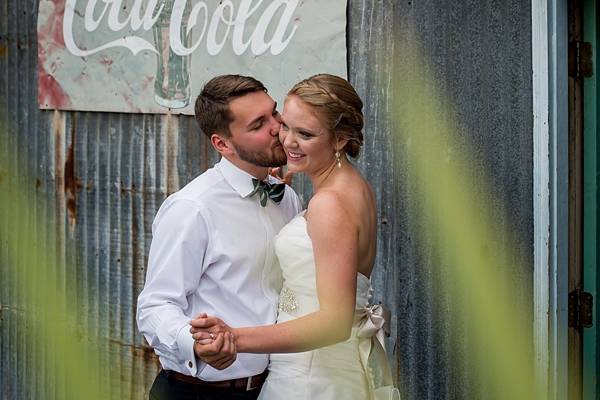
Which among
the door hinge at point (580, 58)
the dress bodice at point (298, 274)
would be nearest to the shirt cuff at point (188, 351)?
the dress bodice at point (298, 274)

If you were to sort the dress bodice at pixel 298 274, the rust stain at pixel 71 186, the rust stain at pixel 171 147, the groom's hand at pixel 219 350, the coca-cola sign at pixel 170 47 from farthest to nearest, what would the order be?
the rust stain at pixel 71 186 < the rust stain at pixel 171 147 < the coca-cola sign at pixel 170 47 < the dress bodice at pixel 298 274 < the groom's hand at pixel 219 350

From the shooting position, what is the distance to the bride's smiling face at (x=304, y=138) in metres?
3.84

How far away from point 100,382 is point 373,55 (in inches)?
105

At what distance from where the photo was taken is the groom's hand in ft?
12.0

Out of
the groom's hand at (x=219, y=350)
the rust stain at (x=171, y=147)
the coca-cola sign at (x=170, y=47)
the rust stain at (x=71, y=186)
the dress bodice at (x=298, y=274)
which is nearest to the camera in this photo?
the groom's hand at (x=219, y=350)

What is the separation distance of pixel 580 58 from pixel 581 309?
1093mm

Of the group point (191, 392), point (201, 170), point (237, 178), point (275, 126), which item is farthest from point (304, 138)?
point (201, 170)

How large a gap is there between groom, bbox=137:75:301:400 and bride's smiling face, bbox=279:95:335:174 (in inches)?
7.0

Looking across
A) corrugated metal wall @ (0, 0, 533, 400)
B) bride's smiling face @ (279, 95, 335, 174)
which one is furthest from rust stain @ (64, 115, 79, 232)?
bride's smiling face @ (279, 95, 335, 174)

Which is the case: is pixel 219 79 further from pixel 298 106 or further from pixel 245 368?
pixel 245 368

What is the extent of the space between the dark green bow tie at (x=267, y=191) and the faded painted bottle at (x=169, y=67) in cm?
166

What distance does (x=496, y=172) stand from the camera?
4.85 meters

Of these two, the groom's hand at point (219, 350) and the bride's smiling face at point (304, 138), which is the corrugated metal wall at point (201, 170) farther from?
the groom's hand at point (219, 350)

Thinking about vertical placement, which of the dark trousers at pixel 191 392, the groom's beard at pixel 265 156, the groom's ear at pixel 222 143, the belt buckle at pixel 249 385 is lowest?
the dark trousers at pixel 191 392
